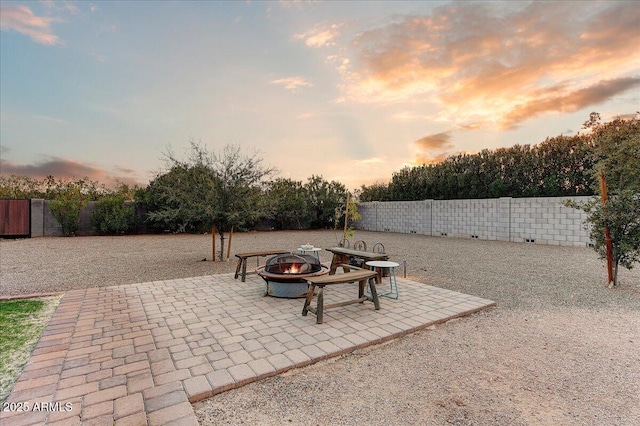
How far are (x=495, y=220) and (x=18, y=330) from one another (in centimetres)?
1544

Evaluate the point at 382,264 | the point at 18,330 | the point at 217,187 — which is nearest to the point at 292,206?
the point at 217,187

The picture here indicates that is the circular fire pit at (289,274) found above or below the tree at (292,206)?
below

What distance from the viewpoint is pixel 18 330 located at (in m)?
3.41

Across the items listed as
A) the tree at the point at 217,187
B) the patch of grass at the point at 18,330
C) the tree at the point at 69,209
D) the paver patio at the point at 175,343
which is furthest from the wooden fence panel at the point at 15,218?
the paver patio at the point at 175,343

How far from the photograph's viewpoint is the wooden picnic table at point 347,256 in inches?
204

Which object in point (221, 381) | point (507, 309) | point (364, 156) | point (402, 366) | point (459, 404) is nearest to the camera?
point (459, 404)

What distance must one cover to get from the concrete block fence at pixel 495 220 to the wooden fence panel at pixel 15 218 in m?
19.3

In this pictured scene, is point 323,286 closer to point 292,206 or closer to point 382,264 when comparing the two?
point 382,264

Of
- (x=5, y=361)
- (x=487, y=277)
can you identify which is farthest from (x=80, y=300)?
(x=487, y=277)

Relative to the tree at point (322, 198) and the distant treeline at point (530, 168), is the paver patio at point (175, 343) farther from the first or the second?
the tree at point (322, 198)

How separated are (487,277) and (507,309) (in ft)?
7.49

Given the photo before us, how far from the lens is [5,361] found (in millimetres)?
2674

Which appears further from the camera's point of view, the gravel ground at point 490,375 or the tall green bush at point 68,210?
the tall green bush at point 68,210

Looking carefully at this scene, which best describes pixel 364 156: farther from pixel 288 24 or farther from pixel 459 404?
pixel 459 404
